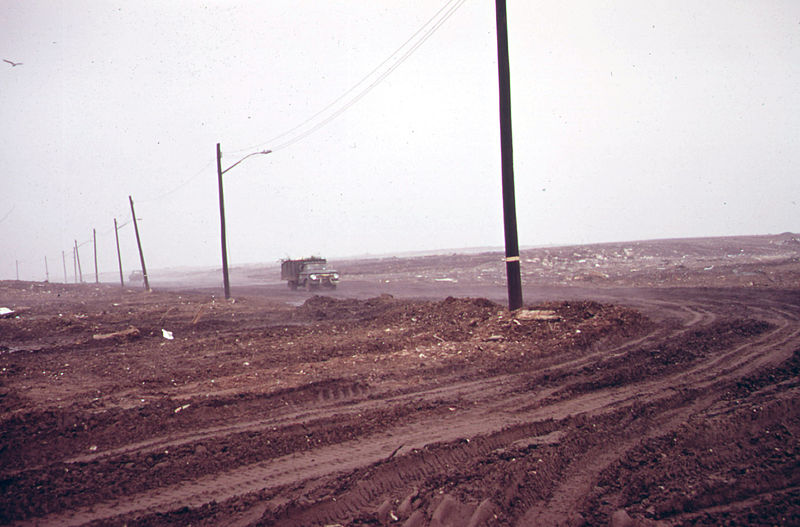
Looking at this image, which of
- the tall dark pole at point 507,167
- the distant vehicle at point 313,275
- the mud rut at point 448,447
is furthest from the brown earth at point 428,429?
the distant vehicle at point 313,275

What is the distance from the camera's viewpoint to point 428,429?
532cm

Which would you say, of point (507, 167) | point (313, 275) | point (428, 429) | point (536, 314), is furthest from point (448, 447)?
point (313, 275)

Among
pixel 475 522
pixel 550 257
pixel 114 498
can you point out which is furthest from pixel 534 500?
pixel 550 257

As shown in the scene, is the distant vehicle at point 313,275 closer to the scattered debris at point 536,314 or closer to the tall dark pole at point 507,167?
the tall dark pole at point 507,167

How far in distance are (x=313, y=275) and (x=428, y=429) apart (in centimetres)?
3209

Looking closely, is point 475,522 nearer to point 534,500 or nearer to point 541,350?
point 534,500

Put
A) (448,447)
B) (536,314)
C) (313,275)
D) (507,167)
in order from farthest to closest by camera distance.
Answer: (313,275), (507,167), (536,314), (448,447)

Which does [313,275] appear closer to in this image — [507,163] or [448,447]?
[507,163]

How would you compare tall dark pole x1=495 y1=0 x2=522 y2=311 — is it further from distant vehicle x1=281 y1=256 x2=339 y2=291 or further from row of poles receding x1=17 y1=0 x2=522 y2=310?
distant vehicle x1=281 y1=256 x2=339 y2=291

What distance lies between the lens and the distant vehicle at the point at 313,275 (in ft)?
121

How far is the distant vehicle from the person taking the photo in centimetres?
3678

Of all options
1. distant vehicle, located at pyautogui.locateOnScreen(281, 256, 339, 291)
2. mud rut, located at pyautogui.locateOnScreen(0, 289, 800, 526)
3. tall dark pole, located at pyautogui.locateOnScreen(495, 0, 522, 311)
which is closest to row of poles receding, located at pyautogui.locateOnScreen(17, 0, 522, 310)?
tall dark pole, located at pyautogui.locateOnScreen(495, 0, 522, 311)

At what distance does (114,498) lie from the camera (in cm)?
407

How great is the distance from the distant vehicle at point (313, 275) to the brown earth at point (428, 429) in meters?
25.0
